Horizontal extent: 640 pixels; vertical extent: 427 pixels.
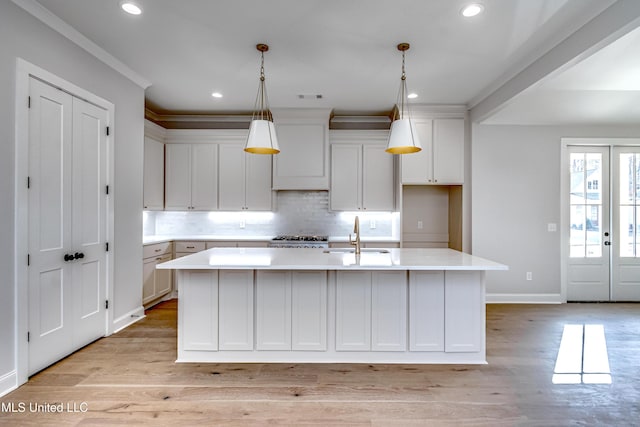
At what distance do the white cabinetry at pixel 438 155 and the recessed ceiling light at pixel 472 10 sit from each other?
216 cm


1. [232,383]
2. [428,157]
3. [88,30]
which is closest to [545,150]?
[428,157]

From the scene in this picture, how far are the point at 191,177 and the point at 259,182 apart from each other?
1002 mm

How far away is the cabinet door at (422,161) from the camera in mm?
4641

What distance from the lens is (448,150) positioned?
464 cm

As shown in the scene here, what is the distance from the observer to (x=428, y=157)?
15.2ft

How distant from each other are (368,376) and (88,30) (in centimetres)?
353

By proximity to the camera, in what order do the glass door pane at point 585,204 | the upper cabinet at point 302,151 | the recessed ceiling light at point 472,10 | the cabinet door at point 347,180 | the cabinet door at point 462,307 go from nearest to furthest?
the recessed ceiling light at point 472,10
the cabinet door at point 462,307
the glass door pane at point 585,204
the upper cabinet at point 302,151
the cabinet door at point 347,180

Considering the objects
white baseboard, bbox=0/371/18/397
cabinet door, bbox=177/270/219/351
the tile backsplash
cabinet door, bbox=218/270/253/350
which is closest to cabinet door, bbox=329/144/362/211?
the tile backsplash

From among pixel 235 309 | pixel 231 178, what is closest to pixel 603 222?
pixel 235 309

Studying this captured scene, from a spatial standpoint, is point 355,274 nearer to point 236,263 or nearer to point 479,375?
point 236,263

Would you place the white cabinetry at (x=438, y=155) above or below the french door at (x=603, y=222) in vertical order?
above

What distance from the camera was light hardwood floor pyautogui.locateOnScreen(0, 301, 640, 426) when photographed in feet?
6.68

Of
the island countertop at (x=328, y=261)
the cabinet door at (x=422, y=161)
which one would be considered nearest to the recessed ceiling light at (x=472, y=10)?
the island countertop at (x=328, y=261)

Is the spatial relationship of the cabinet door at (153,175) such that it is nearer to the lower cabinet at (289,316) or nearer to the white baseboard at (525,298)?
the lower cabinet at (289,316)
